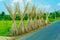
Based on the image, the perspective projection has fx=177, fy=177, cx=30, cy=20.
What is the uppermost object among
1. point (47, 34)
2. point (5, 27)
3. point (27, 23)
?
point (27, 23)

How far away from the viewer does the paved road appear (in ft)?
16.2

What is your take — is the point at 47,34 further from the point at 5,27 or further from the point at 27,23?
the point at 5,27

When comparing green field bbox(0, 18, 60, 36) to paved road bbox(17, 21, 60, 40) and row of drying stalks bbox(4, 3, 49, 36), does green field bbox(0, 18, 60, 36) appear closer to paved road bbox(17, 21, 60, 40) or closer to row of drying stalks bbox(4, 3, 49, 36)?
row of drying stalks bbox(4, 3, 49, 36)

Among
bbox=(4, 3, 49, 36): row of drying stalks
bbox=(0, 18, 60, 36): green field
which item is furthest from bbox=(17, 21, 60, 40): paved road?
bbox=(0, 18, 60, 36): green field

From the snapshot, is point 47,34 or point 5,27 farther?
point 5,27

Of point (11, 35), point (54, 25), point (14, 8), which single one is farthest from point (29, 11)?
point (54, 25)

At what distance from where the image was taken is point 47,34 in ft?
17.9

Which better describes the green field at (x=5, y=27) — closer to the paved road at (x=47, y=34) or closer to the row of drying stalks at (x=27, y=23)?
the row of drying stalks at (x=27, y=23)

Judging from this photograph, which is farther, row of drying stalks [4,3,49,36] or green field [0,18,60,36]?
green field [0,18,60,36]

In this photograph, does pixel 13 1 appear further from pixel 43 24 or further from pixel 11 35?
pixel 43 24

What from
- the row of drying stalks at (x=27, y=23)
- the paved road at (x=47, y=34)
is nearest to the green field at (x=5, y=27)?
the row of drying stalks at (x=27, y=23)

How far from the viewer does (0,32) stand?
17.7 feet

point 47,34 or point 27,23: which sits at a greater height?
point 27,23

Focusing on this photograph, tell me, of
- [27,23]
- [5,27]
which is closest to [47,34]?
[27,23]
